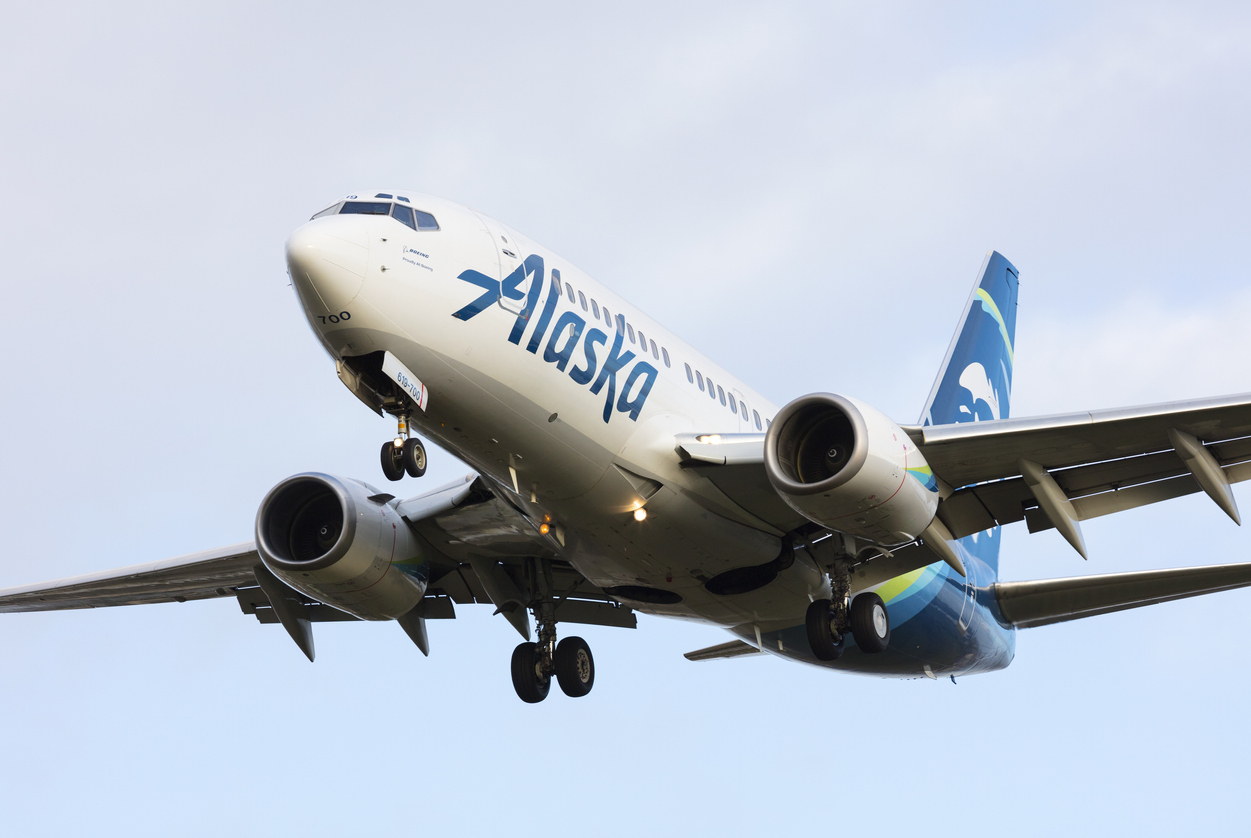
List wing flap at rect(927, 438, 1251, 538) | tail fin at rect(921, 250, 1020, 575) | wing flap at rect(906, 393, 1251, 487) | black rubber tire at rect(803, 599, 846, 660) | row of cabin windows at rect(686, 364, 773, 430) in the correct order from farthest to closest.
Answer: tail fin at rect(921, 250, 1020, 575) < row of cabin windows at rect(686, 364, 773, 430) < black rubber tire at rect(803, 599, 846, 660) < wing flap at rect(927, 438, 1251, 538) < wing flap at rect(906, 393, 1251, 487)

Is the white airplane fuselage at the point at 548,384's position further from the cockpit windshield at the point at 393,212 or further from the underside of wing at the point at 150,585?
the underside of wing at the point at 150,585

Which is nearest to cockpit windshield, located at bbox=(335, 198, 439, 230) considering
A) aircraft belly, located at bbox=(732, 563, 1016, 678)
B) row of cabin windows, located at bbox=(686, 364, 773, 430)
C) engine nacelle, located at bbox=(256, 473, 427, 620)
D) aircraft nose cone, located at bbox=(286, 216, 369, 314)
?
aircraft nose cone, located at bbox=(286, 216, 369, 314)

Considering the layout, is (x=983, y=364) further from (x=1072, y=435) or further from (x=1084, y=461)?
(x=1072, y=435)

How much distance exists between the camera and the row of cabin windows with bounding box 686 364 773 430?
19.2m

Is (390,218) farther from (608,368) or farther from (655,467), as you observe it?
(655,467)

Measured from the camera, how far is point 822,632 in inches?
755

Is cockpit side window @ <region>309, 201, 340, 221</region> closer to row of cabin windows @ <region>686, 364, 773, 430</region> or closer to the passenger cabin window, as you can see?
the passenger cabin window

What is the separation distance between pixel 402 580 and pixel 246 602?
16.2ft

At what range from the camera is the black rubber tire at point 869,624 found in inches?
747

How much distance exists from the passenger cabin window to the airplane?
3 cm

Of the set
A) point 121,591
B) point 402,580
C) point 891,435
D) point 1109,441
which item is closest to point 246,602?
point 121,591

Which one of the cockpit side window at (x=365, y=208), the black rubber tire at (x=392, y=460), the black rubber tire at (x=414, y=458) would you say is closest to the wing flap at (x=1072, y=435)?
the black rubber tire at (x=414, y=458)

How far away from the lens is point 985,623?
76.4 ft

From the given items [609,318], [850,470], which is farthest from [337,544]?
[850,470]
